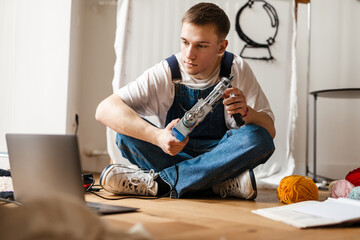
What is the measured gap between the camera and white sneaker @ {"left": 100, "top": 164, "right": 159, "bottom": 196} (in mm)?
1341

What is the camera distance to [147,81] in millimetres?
1375

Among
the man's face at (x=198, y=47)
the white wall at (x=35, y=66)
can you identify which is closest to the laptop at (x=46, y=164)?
the man's face at (x=198, y=47)

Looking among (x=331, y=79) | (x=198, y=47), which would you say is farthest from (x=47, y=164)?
(x=331, y=79)

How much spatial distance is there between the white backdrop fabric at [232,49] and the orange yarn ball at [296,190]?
75cm

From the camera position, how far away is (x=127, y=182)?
1347 mm

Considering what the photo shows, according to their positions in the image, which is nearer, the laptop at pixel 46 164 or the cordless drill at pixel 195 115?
the laptop at pixel 46 164

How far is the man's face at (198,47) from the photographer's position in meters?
1.32

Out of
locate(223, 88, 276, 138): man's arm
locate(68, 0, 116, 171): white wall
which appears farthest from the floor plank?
locate(68, 0, 116, 171): white wall

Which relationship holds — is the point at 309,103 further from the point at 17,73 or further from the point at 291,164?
the point at 17,73

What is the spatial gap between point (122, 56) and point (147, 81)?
0.86m

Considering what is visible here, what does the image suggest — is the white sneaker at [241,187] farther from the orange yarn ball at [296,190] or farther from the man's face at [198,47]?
the man's face at [198,47]

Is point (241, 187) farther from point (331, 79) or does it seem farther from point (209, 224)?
point (331, 79)

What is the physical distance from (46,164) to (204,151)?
2.50ft

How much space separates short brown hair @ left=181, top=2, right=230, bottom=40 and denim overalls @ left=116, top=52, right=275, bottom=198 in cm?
12
